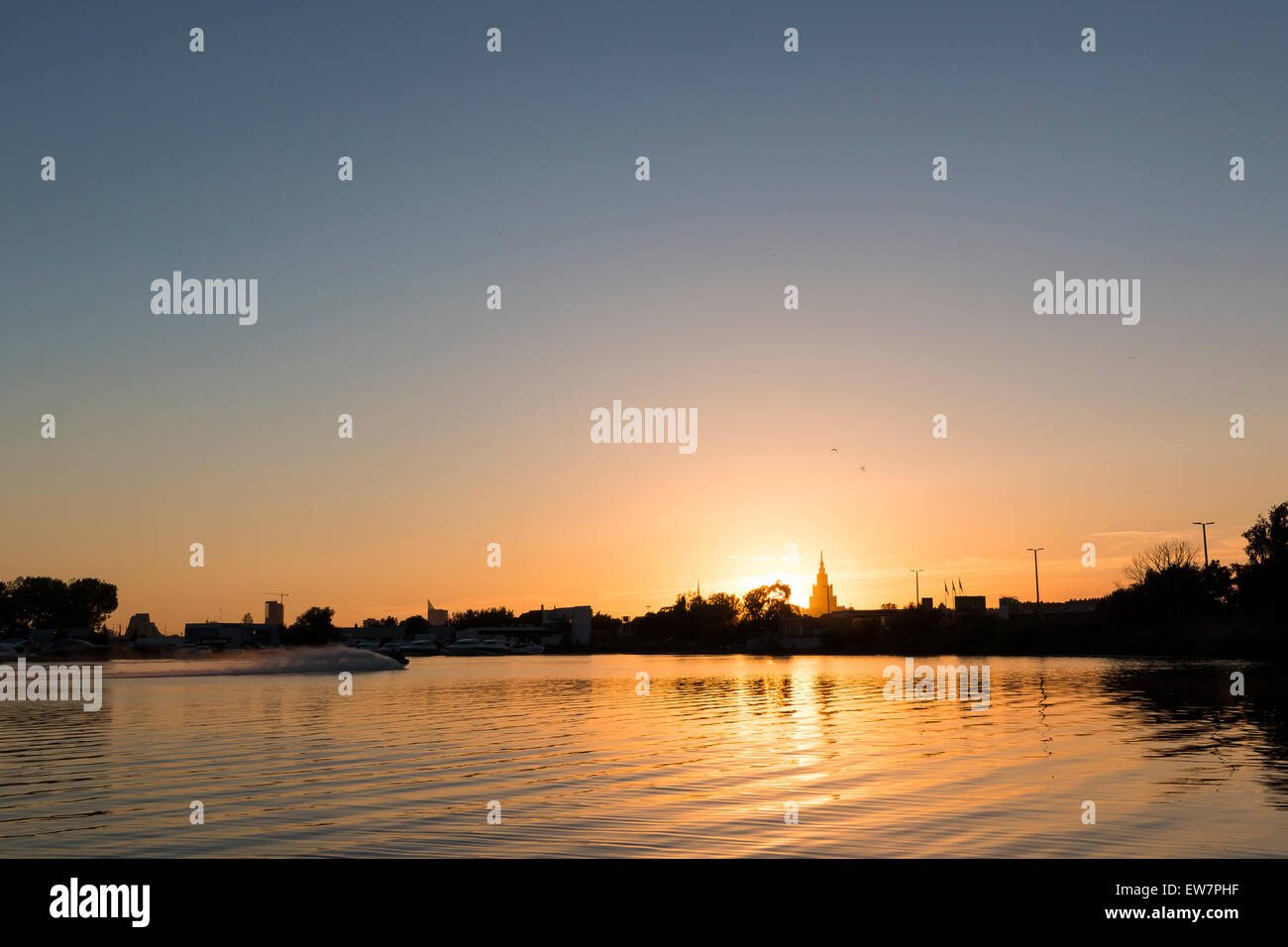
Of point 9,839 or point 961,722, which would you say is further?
point 961,722

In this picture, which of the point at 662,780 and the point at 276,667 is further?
the point at 276,667

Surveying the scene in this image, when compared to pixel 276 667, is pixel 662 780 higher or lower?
higher

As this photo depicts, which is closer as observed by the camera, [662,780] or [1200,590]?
[662,780]

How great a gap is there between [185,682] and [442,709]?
4871cm

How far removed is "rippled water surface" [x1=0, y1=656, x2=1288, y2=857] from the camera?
17.9 metres

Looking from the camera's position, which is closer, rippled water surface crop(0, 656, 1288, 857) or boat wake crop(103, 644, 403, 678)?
rippled water surface crop(0, 656, 1288, 857)

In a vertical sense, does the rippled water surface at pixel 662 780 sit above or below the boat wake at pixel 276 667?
above

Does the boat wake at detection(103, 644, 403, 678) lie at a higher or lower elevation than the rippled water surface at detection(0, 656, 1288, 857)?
lower

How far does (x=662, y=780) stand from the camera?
25.8 m

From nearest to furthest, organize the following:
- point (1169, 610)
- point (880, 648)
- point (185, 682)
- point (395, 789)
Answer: point (395, 789), point (185, 682), point (1169, 610), point (880, 648)

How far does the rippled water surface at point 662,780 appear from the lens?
17.9 m
